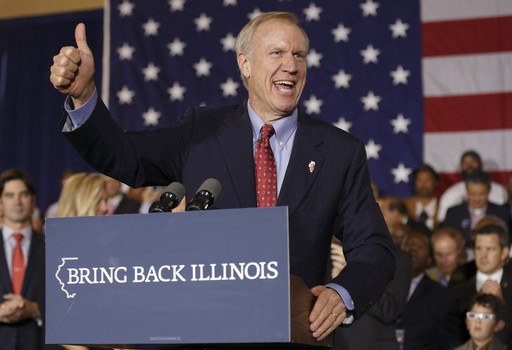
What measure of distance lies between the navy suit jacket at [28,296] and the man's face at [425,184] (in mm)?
3966

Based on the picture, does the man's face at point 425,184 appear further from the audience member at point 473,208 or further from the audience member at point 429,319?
the audience member at point 429,319

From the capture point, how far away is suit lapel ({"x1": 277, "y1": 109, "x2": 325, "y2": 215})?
201 centimetres

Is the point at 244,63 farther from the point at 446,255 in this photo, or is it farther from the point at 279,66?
the point at 446,255

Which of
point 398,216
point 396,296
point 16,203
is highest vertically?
point 398,216

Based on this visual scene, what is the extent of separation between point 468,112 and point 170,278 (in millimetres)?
7131

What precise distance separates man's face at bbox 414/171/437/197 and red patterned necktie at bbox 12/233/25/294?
4.02m

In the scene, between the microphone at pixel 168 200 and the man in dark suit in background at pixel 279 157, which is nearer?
the microphone at pixel 168 200

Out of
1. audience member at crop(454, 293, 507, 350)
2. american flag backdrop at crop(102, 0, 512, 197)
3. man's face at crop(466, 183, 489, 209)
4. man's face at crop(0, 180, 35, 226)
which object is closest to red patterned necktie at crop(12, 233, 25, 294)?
→ man's face at crop(0, 180, 35, 226)

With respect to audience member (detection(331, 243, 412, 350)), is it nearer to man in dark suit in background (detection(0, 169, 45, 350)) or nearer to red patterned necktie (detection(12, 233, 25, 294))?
man in dark suit in background (detection(0, 169, 45, 350))

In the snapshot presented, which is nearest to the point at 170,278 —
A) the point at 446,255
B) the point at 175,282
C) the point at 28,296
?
the point at 175,282

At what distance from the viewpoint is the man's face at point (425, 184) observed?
300 inches

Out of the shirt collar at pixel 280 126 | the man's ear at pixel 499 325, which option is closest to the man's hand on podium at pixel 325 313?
the shirt collar at pixel 280 126

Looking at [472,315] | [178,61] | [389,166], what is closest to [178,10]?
[178,61]

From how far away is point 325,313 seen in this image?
66.1 inches
